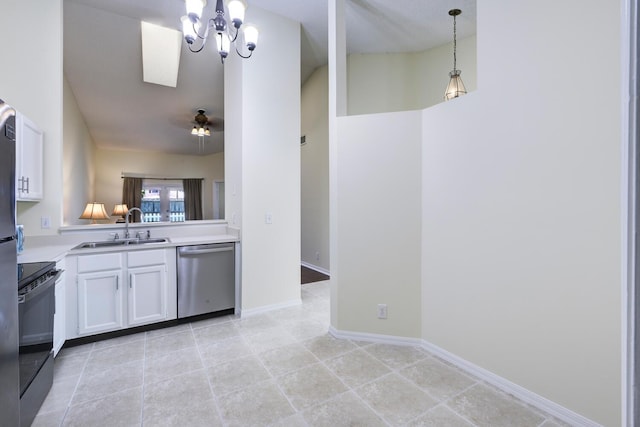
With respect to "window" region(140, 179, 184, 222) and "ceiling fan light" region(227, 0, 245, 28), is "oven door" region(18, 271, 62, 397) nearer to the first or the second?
"ceiling fan light" region(227, 0, 245, 28)

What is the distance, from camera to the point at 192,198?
802cm

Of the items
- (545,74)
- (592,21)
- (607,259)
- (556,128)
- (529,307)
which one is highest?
(592,21)

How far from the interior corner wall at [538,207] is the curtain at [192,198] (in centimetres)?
703

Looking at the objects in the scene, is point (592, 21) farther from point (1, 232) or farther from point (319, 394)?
point (1, 232)

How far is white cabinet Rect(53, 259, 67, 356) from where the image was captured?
2.23 metres

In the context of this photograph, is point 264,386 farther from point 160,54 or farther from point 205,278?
point 160,54

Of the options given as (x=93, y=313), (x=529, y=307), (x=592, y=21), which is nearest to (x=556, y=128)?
(x=592, y=21)

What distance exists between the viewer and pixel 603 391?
1551mm

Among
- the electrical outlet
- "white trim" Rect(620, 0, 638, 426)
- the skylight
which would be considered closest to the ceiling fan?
the skylight

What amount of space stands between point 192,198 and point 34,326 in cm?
662

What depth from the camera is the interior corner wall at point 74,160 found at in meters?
4.08

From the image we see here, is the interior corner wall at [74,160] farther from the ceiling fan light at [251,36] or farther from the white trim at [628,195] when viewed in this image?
the white trim at [628,195]

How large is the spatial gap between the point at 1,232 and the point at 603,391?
114 inches

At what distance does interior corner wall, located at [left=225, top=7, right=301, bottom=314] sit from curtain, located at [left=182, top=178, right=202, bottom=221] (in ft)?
16.2
